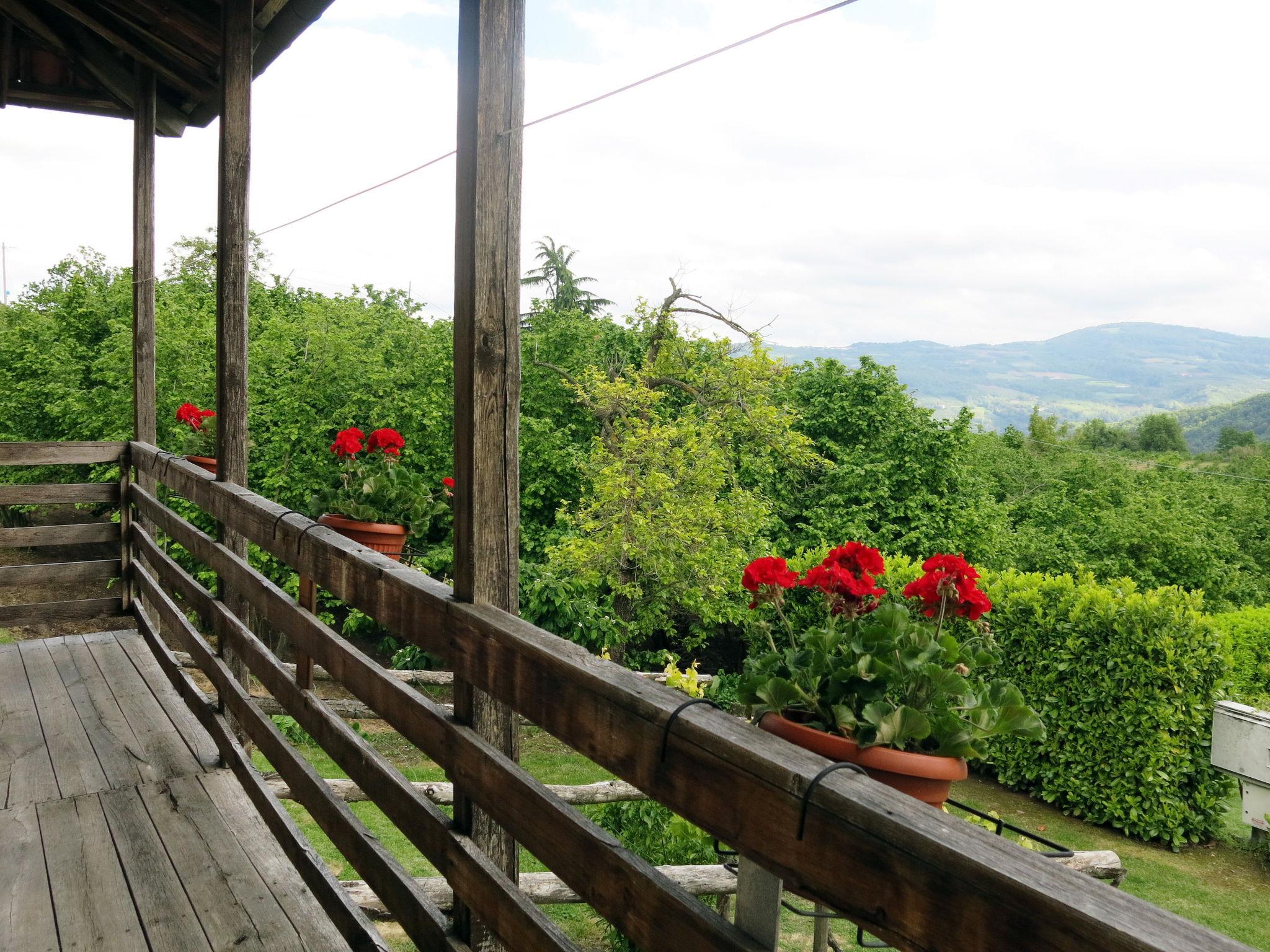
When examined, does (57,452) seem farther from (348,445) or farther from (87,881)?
(87,881)

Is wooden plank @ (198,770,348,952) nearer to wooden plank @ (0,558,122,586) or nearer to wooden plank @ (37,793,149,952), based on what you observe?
wooden plank @ (37,793,149,952)

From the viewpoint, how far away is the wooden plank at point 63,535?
434 cm

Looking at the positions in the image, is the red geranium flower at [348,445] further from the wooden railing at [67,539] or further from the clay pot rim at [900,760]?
the clay pot rim at [900,760]

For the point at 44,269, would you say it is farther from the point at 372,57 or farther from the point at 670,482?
the point at 372,57

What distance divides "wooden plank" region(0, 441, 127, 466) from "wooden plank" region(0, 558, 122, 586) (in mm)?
457

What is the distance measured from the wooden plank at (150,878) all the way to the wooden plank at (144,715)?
20 cm

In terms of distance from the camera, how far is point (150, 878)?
81.0 inches

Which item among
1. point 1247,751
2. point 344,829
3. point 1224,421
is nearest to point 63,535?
point 344,829

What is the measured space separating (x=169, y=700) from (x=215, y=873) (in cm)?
137

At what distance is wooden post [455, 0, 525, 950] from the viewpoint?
1.51m

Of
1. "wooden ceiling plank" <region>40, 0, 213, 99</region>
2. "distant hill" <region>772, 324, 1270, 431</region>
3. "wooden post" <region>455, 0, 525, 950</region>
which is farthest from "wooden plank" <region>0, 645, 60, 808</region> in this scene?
"distant hill" <region>772, 324, 1270, 431</region>

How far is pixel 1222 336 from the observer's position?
94.2 metres

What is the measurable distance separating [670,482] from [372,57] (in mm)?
7700

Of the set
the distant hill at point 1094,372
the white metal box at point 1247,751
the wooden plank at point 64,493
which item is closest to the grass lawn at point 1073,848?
the white metal box at point 1247,751
